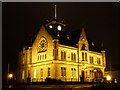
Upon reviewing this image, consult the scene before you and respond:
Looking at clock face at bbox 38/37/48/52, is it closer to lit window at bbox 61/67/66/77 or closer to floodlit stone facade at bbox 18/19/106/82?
floodlit stone facade at bbox 18/19/106/82

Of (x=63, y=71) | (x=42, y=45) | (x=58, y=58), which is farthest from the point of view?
(x=42, y=45)

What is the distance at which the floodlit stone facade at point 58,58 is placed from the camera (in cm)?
4806

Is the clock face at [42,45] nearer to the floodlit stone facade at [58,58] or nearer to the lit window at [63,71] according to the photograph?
the floodlit stone facade at [58,58]

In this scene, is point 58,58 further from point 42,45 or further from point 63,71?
point 42,45

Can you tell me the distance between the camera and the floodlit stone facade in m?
48.1

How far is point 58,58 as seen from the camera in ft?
156

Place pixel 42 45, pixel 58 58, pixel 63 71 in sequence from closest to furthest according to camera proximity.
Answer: pixel 58 58
pixel 63 71
pixel 42 45

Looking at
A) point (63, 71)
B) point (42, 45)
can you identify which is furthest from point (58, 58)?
point (42, 45)

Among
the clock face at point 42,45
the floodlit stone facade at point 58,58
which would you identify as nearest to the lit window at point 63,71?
the floodlit stone facade at point 58,58

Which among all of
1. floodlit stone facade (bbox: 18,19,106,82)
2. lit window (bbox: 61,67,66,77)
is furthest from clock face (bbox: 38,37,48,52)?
lit window (bbox: 61,67,66,77)

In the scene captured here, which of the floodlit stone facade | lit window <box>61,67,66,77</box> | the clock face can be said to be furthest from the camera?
the clock face

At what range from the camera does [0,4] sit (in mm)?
19531

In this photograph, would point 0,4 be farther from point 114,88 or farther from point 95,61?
point 95,61

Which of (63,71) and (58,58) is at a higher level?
(58,58)
